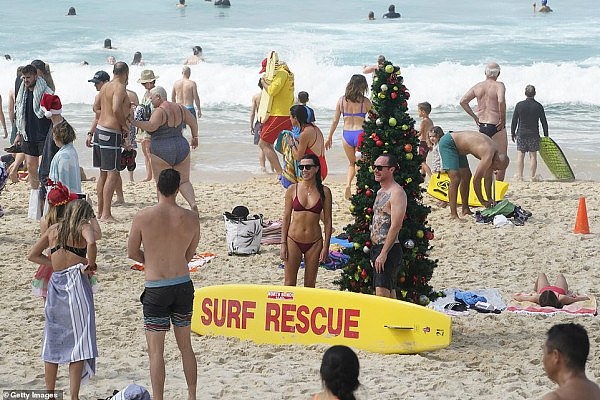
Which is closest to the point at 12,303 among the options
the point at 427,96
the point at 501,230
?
the point at 501,230

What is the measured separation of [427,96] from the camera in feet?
84.7

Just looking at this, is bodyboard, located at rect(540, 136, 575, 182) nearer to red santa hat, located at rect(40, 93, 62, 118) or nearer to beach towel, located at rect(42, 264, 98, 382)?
red santa hat, located at rect(40, 93, 62, 118)

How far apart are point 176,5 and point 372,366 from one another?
37655 mm

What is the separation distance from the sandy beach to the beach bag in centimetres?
14

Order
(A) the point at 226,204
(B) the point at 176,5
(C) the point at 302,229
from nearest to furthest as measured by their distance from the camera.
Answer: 1. (C) the point at 302,229
2. (A) the point at 226,204
3. (B) the point at 176,5

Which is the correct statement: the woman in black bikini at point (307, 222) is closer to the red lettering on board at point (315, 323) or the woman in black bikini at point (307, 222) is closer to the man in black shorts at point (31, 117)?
the red lettering on board at point (315, 323)

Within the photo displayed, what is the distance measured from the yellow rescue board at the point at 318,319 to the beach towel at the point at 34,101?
395cm

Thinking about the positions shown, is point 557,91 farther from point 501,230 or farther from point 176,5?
point 176,5

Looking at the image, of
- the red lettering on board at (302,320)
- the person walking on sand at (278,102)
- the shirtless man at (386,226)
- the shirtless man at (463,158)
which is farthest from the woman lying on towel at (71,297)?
the person walking on sand at (278,102)

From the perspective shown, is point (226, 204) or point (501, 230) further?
point (226, 204)

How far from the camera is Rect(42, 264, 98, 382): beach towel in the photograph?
6.29 m

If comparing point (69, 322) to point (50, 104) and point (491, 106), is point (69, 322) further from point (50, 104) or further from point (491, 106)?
point (491, 106)

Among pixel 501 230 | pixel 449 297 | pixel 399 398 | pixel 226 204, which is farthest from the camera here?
pixel 226 204

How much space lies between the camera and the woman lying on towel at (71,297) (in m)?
6.30
